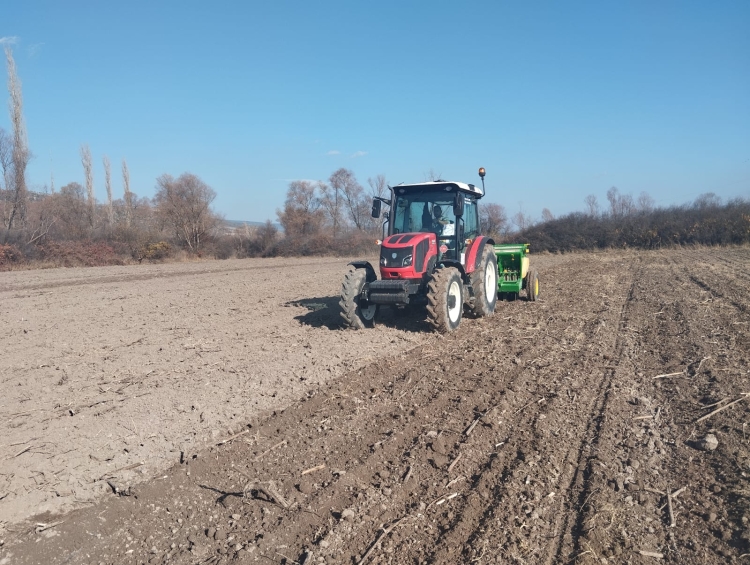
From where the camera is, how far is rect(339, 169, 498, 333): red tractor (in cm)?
823

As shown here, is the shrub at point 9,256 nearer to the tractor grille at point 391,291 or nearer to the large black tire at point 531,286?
the tractor grille at point 391,291

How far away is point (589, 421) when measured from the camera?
15.7 ft

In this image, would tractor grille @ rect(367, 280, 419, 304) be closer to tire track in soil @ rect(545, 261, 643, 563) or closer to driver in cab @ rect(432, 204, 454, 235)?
driver in cab @ rect(432, 204, 454, 235)

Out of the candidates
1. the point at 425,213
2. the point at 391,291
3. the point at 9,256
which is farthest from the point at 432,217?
the point at 9,256

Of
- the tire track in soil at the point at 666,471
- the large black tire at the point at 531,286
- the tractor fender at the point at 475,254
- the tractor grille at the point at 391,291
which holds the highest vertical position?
the tractor fender at the point at 475,254

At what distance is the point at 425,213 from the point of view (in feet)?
30.2

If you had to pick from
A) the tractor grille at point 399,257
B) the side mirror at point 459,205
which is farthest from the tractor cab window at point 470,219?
the tractor grille at point 399,257

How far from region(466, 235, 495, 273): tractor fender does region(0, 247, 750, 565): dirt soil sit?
1.31 metres

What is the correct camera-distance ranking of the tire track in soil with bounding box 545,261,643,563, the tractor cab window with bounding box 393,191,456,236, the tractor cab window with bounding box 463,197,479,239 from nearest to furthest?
the tire track in soil with bounding box 545,261,643,563 < the tractor cab window with bounding box 393,191,456,236 < the tractor cab window with bounding box 463,197,479,239

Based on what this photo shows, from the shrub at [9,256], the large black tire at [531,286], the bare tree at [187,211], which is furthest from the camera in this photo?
the bare tree at [187,211]

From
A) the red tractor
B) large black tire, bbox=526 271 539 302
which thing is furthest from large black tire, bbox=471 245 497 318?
large black tire, bbox=526 271 539 302

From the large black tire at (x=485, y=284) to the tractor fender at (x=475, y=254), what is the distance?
2.6 inches

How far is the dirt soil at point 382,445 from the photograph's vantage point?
321 cm

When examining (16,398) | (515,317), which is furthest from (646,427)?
(16,398)
